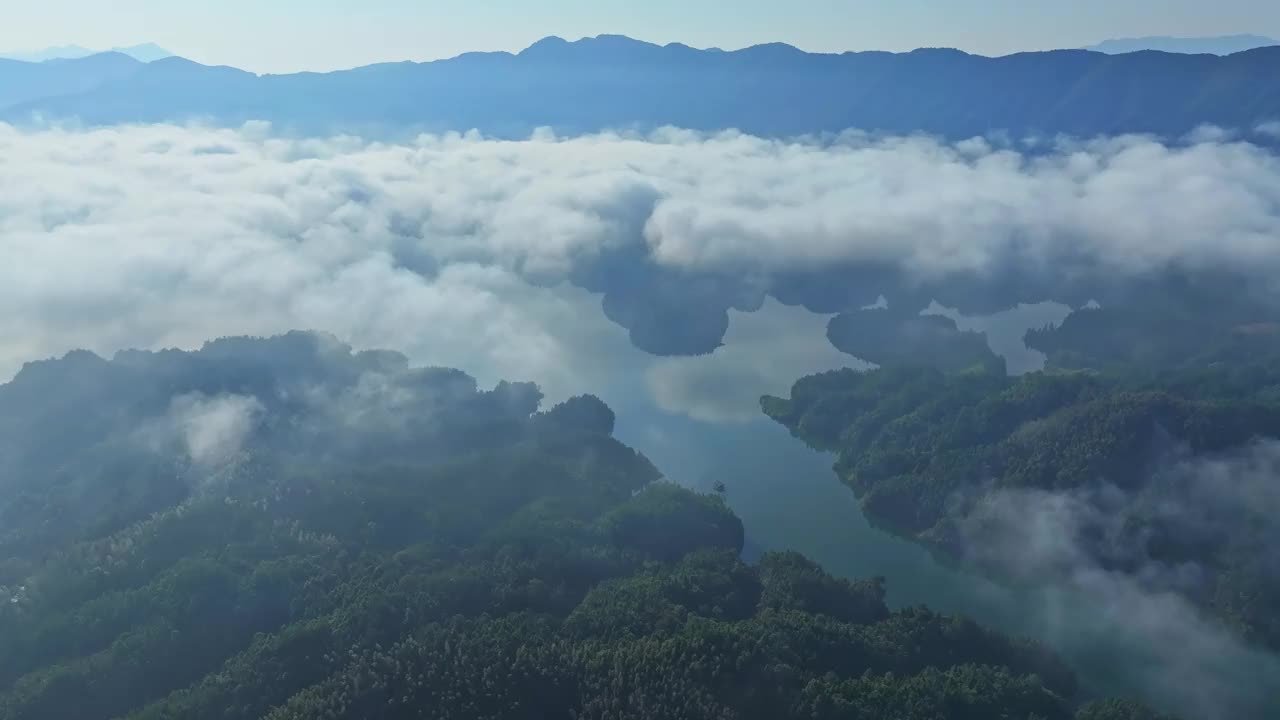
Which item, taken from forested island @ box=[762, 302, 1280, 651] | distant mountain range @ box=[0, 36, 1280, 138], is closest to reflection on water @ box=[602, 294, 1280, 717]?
forested island @ box=[762, 302, 1280, 651]

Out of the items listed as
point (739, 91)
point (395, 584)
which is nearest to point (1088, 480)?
point (395, 584)

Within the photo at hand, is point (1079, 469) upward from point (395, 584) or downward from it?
upward

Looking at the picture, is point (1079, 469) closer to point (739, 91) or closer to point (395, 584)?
point (395, 584)

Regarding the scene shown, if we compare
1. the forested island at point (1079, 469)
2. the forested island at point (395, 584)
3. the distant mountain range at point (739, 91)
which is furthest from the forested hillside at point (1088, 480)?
the distant mountain range at point (739, 91)

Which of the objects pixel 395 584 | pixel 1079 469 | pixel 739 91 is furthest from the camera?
pixel 739 91

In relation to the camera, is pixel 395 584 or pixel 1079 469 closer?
pixel 395 584

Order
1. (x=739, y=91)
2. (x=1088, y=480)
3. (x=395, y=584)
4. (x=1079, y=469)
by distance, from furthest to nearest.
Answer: (x=739, y=91), (x=1079, y=469), (x=1088, y=480), (x=395, y=584)

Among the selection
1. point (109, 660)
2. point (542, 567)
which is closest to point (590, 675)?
point (542, 567)
